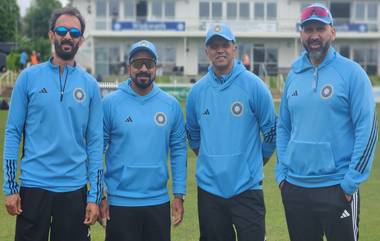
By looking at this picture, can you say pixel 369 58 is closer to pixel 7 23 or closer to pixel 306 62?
pixel 7 23

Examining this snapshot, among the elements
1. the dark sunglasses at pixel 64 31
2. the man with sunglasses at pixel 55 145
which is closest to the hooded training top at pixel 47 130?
the man with sunglasses at pixel 55 145

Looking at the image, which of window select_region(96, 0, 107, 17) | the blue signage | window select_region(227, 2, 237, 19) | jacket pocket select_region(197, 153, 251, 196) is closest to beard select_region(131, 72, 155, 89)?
jacket pocket select_region(197, 153, 251, 196)

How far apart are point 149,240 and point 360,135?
189cm

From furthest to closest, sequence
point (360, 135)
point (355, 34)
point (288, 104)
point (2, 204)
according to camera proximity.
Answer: point (355, 34), point (2, 204), point (288, 104), point (360, 135)

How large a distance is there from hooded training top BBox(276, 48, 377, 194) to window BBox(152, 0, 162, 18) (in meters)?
45.7

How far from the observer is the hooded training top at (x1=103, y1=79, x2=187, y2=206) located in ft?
16.8

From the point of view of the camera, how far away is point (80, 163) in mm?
4812

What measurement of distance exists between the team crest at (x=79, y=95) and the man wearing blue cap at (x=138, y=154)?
0.43 metres

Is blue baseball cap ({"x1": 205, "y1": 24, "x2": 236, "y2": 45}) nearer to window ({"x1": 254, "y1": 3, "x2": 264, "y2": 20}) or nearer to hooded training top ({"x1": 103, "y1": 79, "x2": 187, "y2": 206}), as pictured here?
hooded training top ({"x1": 103, "y1": 79, "x2": 187, "y2": 206})

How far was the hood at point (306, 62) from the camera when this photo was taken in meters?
4.89

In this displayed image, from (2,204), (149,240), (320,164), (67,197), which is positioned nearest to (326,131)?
(320,164)

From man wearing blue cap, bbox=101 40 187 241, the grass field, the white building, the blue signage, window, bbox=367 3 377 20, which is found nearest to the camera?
man wearing blue cap, bbox=101 40 187 241

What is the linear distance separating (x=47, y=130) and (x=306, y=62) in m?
2.09

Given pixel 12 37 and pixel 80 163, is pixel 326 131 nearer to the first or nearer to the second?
pixel 80 163
